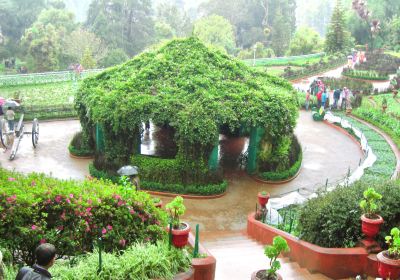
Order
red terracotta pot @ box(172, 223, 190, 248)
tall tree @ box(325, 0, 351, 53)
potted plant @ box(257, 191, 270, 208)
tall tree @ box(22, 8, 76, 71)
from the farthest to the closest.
→ tall tree @ box(325, 0, 351, 53)
tall tree @ box(22, 8, 76, 71)
potted plant @ box(257, 191, 270, 208)
red terracotta pot @ box(172, 223, 190, 248)

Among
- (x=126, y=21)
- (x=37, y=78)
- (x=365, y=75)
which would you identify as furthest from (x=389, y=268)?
(x=126, y=21)

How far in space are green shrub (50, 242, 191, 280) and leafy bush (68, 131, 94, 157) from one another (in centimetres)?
1242

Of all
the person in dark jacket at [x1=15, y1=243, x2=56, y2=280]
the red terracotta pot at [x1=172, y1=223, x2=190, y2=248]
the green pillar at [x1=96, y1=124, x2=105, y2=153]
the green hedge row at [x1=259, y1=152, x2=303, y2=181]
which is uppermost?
the person in dark jacket at [x1=15, y1=243, x2=56, y2=280]

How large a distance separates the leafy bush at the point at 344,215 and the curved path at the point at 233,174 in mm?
3990

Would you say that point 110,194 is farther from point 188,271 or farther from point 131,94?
point 131,94

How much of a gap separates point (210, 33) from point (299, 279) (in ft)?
169

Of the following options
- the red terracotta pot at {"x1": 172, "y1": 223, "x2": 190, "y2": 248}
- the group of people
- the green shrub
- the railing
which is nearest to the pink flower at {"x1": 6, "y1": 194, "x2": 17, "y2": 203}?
the green shrub

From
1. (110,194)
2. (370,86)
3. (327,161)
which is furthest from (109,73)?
(370,86)

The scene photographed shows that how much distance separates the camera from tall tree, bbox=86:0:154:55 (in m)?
53.5

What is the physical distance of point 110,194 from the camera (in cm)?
743

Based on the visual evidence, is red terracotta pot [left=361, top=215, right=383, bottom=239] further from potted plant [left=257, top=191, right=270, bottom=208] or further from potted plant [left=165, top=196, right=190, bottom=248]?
potted plant [left=257, top=191, right=270, bottom=208]

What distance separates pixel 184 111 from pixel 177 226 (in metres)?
8.77

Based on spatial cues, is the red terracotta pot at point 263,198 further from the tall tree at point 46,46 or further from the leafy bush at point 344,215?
the tall tree at point 46,46

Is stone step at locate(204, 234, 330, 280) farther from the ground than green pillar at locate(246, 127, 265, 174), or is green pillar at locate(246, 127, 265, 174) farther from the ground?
green pillar at locate(246, 127, 265, 174)
